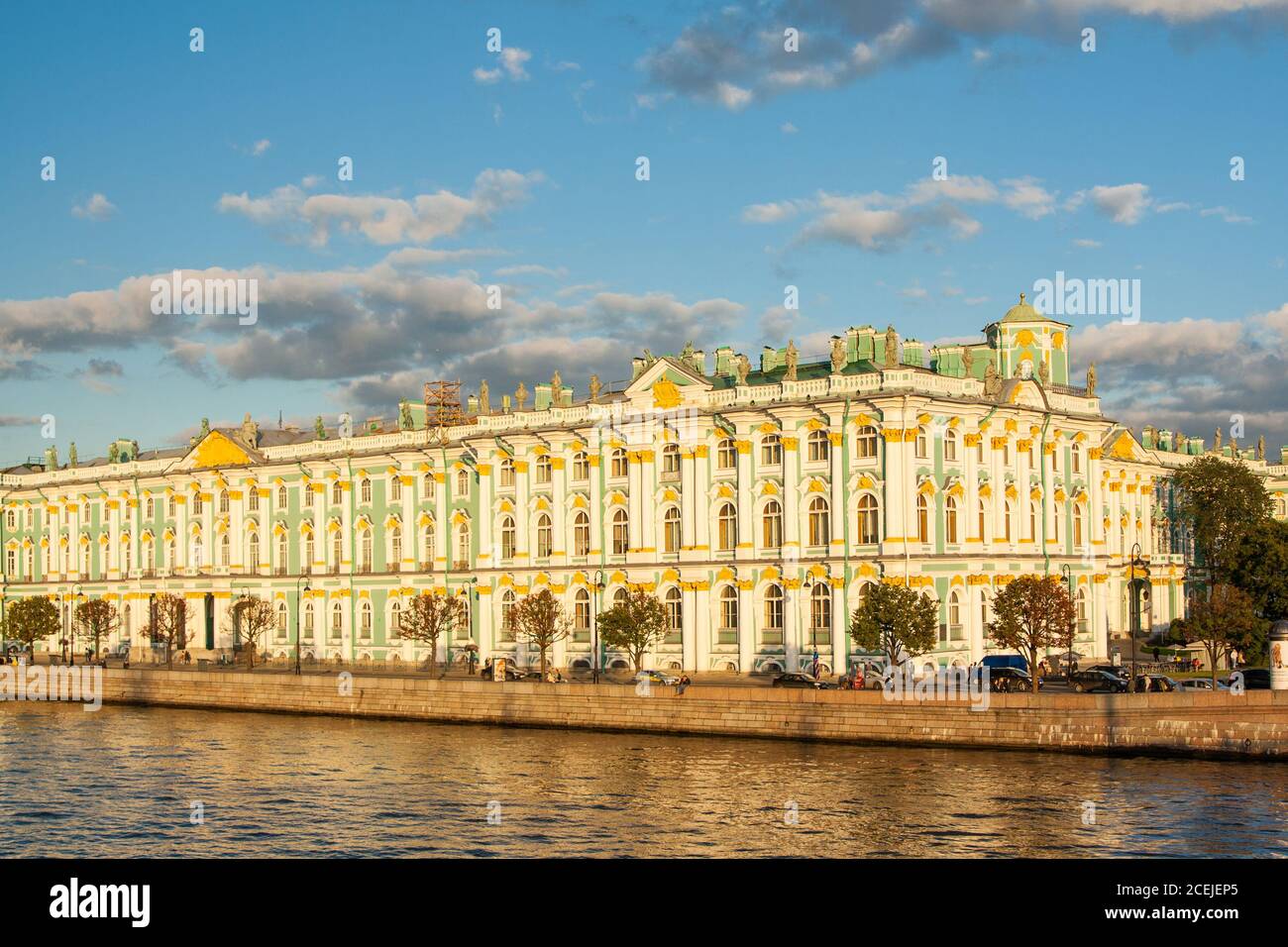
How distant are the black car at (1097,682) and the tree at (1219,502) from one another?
3126 cm

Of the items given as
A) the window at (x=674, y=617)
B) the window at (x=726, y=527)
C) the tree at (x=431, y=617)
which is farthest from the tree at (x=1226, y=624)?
the tree at (x=431, y=617)

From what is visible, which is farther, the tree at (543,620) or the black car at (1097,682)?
the tree at (543,620)

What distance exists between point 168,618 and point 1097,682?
47.3 m

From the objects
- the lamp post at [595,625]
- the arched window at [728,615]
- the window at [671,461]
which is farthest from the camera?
the window at [671,461]

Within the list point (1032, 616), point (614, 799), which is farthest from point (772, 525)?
point (614, 799)

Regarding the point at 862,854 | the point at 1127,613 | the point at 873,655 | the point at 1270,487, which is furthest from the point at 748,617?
the point at 1270,487

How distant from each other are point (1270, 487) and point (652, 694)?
6226cm

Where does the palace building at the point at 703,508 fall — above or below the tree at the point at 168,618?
above

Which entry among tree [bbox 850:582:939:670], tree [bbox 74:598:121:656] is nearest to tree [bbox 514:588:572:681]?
tree [bbox 850:582:939:670]

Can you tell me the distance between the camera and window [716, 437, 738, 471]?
61906 mm

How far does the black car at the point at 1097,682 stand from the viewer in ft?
155

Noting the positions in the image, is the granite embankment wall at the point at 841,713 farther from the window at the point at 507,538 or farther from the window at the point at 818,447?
the window at the point at 818,447

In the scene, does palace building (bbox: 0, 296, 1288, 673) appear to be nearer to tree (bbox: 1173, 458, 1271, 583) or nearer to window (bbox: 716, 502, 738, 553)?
window (bbox: 716, 502, 738, 553)

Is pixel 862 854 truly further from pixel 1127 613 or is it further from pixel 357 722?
pixel 1127 613
